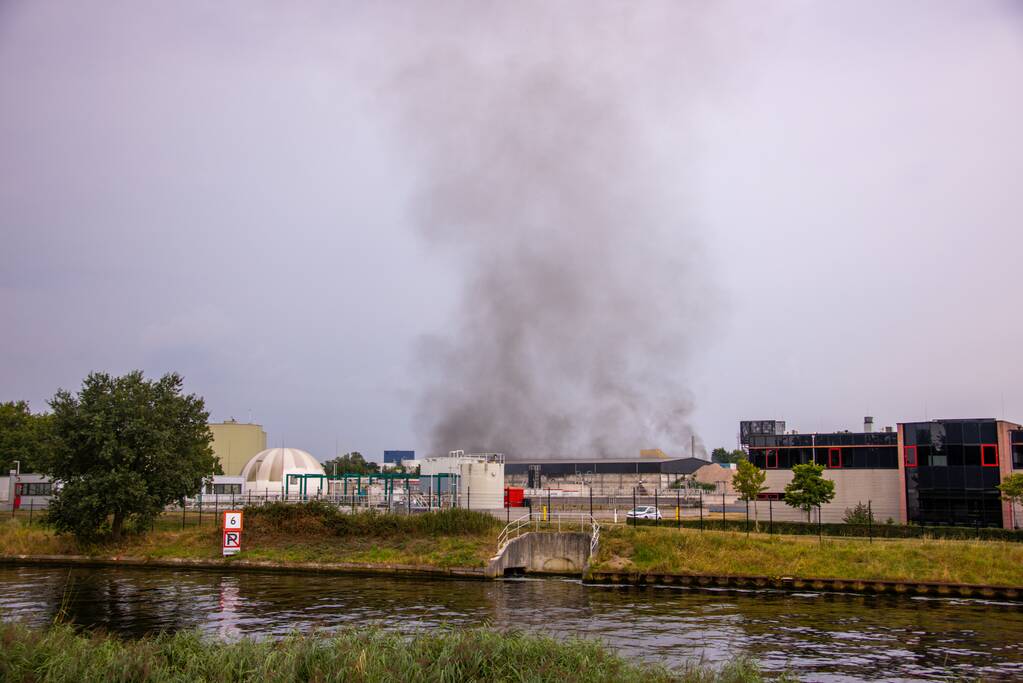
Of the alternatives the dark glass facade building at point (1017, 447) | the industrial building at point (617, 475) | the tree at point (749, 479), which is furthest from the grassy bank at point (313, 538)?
the industrial building at point (617, 475)

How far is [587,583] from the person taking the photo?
45.2 meters

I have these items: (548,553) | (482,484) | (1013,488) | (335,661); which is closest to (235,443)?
(482,484)

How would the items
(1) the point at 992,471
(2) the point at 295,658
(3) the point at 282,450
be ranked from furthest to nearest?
(3) the point at 282,450 < (1) the point at 992,471 < (2) the point at 295,658

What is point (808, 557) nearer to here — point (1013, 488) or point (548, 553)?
point (548, 553)

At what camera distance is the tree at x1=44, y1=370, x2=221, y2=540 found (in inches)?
2028

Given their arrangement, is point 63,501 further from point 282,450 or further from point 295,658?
point 282,450

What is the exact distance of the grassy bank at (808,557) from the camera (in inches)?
1663

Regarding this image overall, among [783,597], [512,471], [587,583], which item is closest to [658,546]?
[587,583]

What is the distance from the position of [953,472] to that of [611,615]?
41418mm

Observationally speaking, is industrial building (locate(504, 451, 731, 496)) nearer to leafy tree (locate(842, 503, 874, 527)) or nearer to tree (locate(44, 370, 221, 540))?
leafy tree (locate(842, 503, 874, 527))

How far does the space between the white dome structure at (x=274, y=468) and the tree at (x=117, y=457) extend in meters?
55.1

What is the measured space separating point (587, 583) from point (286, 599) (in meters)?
16.5

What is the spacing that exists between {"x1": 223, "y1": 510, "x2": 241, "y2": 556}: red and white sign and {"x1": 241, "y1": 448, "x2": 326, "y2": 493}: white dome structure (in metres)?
58.6

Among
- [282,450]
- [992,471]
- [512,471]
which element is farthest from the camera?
[512,471]
